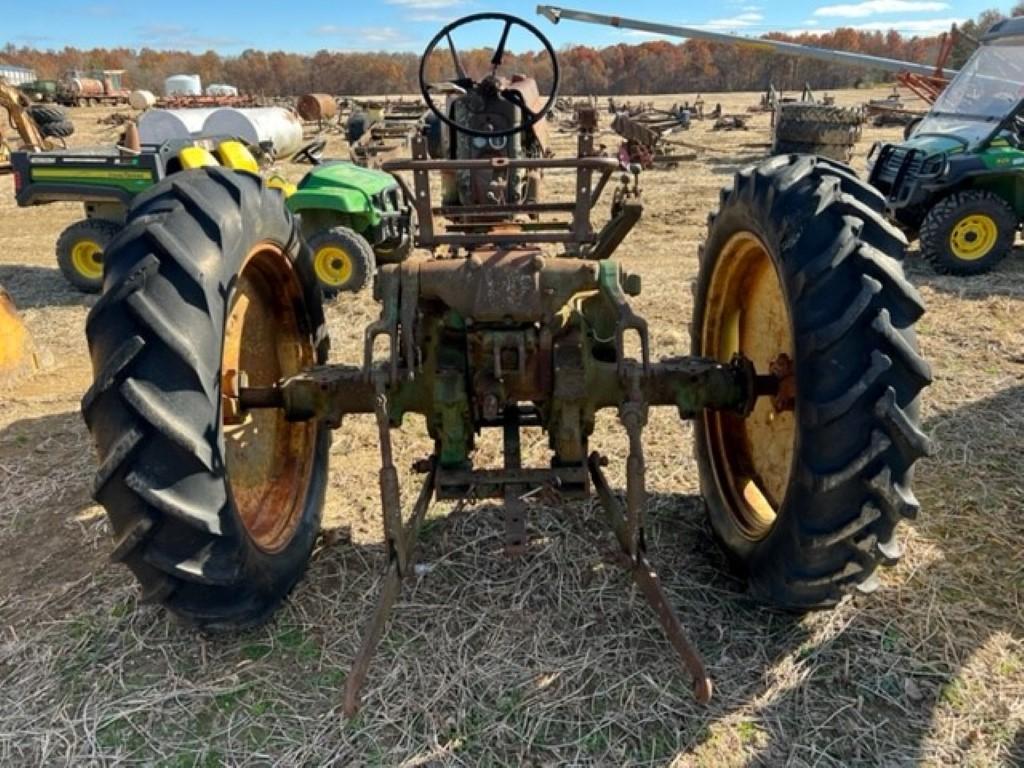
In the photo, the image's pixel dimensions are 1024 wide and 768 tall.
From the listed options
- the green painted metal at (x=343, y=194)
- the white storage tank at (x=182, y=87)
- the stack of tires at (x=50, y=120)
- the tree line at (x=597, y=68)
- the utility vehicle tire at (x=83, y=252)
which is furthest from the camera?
the tree line at (x=597, y=68)

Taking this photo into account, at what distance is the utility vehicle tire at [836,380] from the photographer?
227 cm

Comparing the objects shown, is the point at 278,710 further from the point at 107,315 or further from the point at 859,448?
the point at 859,448

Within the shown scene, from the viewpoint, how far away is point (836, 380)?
2.28 m

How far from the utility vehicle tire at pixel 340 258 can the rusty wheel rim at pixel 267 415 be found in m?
3.74

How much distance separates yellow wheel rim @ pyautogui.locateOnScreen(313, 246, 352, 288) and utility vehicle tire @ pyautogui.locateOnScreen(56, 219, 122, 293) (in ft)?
7.71

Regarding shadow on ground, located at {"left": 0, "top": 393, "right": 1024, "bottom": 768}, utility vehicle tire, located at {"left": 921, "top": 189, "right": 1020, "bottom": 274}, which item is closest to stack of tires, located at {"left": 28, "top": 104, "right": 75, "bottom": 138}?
utility vehicle tire, located at {"left": 921, "top": 189, "right": 1020, "bottom": 274}

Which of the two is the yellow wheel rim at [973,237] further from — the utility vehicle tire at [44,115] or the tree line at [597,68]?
the tree line at [597,68]

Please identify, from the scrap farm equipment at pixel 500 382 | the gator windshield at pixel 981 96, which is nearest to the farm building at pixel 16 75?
the gator windshield at pixel 981 96

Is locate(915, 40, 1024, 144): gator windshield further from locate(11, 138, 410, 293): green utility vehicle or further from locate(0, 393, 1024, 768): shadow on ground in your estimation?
locate(0, 393, 1024, 768): shadow on ground

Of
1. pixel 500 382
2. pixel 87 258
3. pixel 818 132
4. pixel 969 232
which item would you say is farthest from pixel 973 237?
pixel 87 258

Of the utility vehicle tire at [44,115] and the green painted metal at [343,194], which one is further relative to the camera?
the utility vehicle tire at [44,115]

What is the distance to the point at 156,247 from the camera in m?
2.32

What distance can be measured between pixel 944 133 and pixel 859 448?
749 centimetres

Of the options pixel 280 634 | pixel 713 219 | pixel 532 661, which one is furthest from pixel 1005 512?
pixel 280 634
